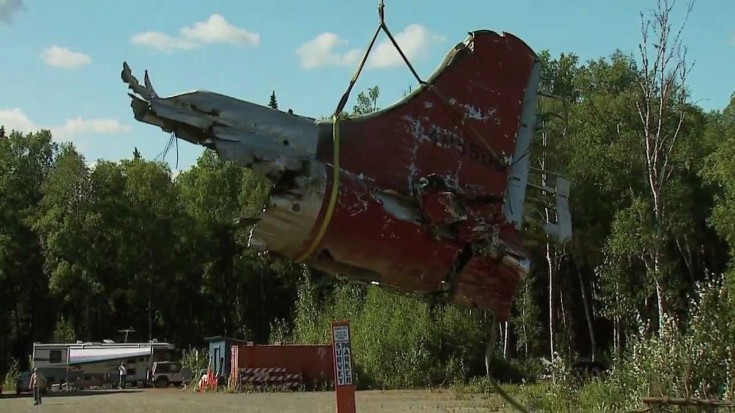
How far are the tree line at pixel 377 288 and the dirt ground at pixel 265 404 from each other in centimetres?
362

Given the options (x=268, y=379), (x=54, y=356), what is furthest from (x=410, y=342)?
(x=54, y=356)

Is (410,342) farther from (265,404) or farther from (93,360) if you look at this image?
(93,360)

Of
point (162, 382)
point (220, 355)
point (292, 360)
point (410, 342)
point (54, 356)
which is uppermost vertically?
point (410, 342)

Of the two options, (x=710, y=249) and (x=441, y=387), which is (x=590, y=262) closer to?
(x=710, y=249)

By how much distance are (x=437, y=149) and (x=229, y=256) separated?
50.5m

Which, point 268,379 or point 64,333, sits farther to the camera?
point 64,333

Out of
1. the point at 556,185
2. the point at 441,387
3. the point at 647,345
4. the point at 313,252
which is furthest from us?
the point at 441,387

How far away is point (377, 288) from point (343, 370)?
1826cm

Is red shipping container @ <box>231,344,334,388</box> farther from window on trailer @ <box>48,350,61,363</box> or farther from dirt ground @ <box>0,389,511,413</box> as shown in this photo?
window on trailer @ <box>48,350,61,363</box>

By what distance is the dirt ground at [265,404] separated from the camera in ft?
74.7

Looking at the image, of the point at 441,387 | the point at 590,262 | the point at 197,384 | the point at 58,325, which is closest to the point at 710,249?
the point at 590,262

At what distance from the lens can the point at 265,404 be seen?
25.2 meters

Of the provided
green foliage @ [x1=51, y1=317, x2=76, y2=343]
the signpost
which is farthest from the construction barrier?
the signpost

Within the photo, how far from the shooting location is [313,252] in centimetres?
452
